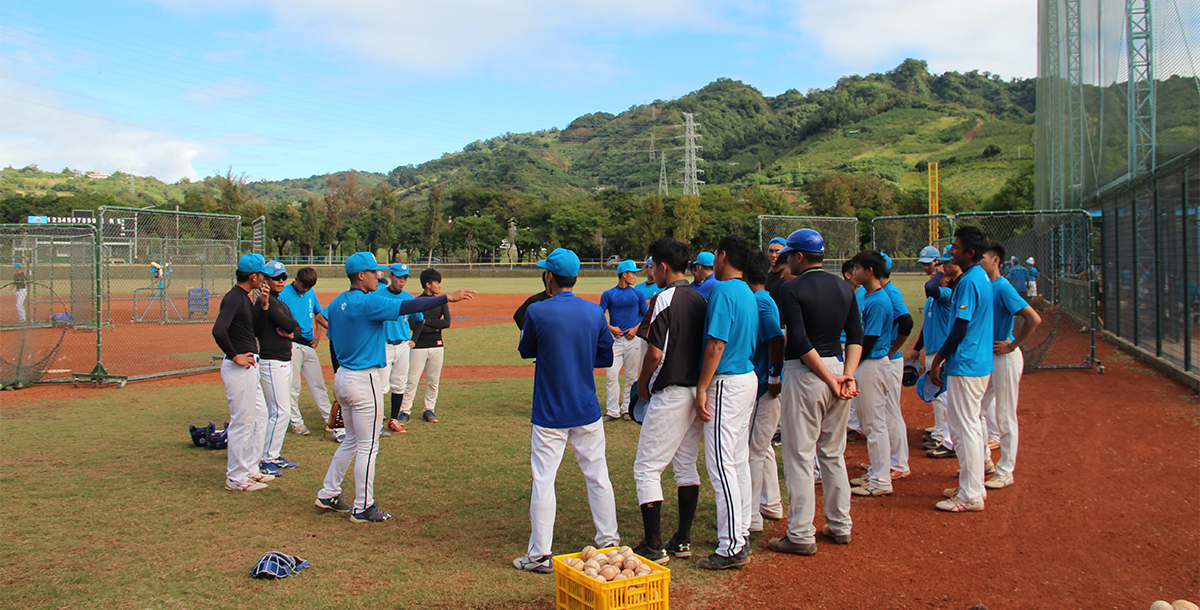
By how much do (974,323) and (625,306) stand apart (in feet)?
14.3

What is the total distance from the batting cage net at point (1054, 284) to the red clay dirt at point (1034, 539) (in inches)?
115

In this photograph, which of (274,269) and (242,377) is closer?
(242,377)

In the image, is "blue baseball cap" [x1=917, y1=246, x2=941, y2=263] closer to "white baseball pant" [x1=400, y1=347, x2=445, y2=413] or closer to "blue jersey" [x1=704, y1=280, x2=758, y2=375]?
"blue jersey" [x1=704, y1=280, x2=758, y2=375]

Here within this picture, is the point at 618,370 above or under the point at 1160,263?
under

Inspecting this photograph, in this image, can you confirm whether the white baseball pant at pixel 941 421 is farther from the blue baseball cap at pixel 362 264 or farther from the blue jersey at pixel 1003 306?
the blue baseball cap at pixel 362 264

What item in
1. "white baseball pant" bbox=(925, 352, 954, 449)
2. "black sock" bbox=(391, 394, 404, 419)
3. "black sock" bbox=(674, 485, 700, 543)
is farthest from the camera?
"black sock" bbox=(391, 394, 404, 419)

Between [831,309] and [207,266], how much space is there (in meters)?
21.0

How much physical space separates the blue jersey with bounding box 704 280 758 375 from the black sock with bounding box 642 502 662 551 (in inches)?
37.6

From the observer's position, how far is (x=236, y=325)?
6254 millimetres

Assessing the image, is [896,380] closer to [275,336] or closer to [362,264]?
[362,264]

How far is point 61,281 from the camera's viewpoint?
27844mm

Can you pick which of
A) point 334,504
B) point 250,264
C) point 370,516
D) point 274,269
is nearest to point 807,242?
point 370,516

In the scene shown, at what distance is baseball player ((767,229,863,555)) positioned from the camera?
4719mm

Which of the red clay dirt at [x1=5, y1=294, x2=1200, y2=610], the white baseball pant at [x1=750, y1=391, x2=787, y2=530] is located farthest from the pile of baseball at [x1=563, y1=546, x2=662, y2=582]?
the white baseball pant at [x1=750, y1=391, x2=787, y2=530]
